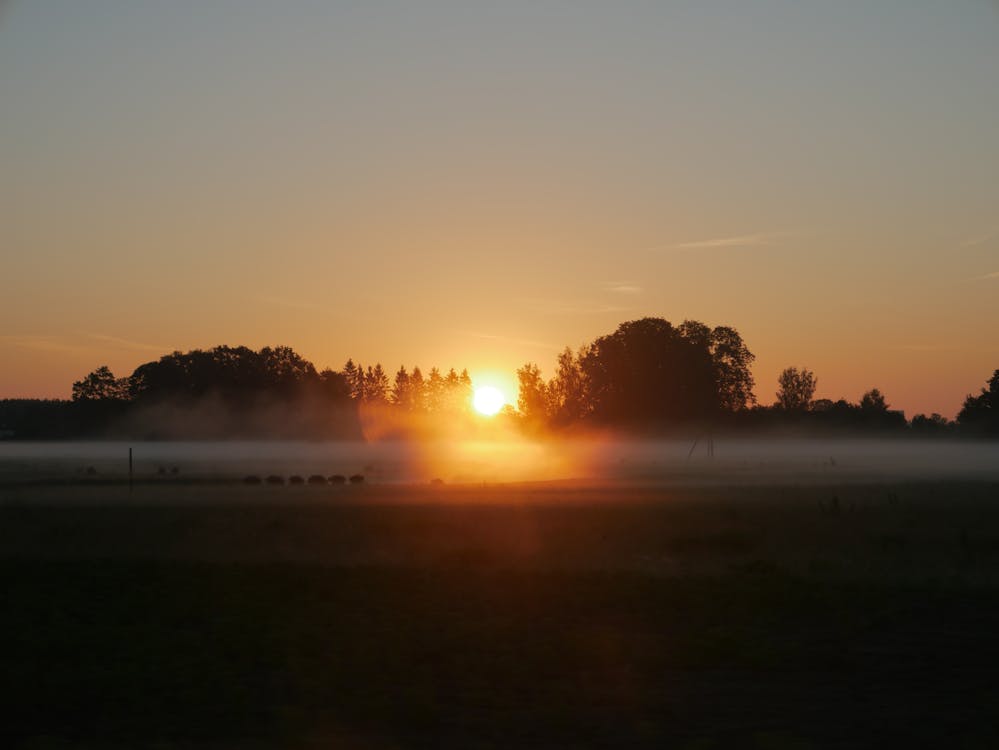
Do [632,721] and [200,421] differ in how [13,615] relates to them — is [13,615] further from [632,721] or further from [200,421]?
[200,421]

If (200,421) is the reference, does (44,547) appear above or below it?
below

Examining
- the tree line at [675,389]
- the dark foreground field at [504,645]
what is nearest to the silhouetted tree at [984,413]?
the tree line at [675,389]

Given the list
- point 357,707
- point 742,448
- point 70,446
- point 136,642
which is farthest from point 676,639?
point 70,446

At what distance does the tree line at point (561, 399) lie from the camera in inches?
5167

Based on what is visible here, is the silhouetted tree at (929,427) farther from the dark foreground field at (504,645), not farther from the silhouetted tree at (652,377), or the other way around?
the dark foreground field at (504,645)

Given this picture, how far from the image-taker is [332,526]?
34844 mm

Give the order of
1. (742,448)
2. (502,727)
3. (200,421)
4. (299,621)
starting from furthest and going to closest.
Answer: (200,421)
(742,448)
(299,621)
(502,727)

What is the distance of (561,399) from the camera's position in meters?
165

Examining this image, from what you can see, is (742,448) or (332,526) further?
(742,448)

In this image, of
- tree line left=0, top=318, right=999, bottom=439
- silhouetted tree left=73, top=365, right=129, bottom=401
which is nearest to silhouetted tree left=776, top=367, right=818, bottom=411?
tree line left=0, top=318, right=999, bottom=439

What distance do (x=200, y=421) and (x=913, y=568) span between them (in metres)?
144

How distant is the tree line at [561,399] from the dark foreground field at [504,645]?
103063mm

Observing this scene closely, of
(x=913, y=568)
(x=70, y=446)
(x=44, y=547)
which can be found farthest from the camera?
(x=70, y=446)

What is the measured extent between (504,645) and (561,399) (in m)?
151
